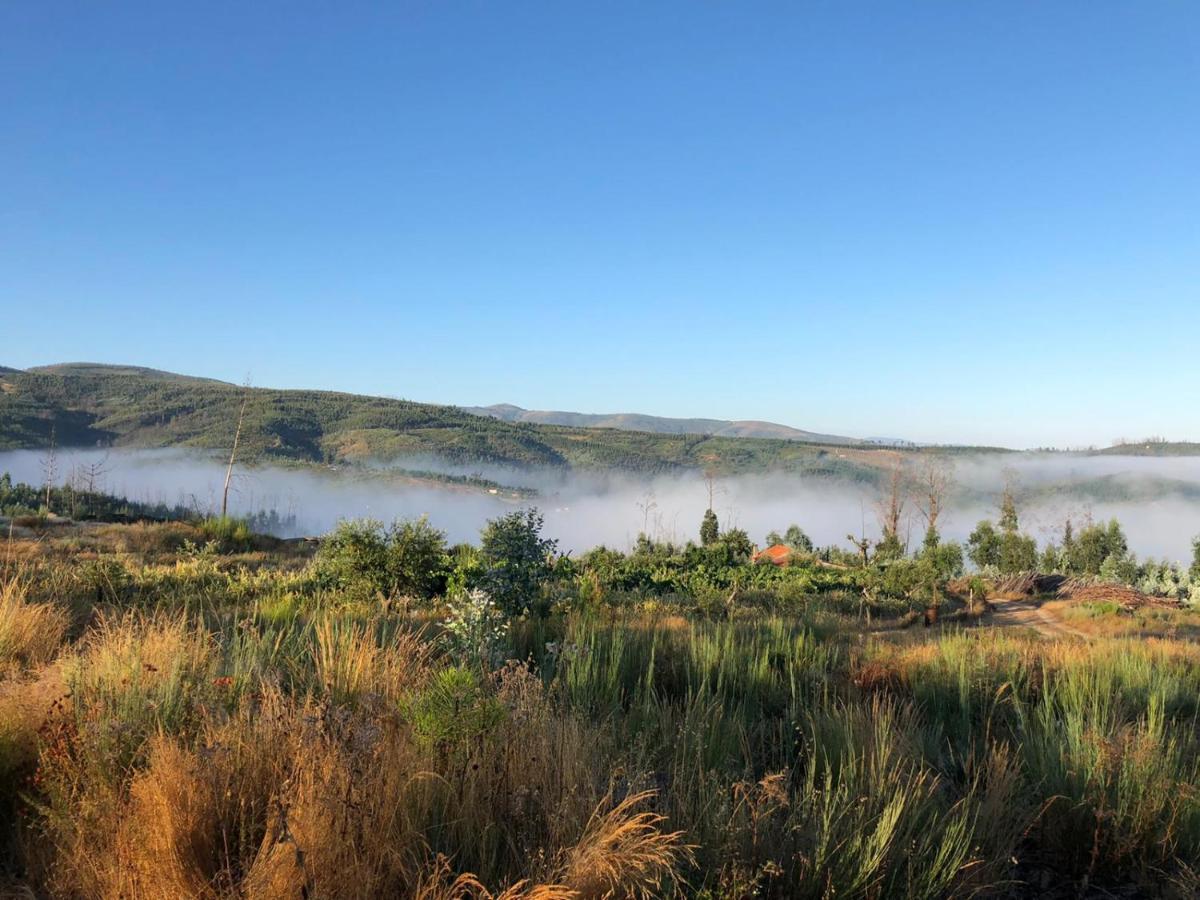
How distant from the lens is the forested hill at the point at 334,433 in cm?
13512

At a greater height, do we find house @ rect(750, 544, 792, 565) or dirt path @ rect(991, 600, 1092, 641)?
dirt path @ rect(991, 600, 1092, 641)

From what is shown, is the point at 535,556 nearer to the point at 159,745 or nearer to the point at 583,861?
the point at 159,745

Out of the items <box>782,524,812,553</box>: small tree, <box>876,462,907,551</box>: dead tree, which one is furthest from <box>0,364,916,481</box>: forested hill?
<box>876,462,907,551</box>: dead tree

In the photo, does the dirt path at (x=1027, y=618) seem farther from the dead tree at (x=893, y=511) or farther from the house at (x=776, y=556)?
the dead tree at (x=893, y=511)

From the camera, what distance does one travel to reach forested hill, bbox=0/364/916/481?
443 feet

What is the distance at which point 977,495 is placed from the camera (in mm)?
161875

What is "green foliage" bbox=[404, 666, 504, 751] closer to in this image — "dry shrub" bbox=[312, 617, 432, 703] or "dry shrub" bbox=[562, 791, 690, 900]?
"dry shrub" bbox=[312, 617, 432, 703]

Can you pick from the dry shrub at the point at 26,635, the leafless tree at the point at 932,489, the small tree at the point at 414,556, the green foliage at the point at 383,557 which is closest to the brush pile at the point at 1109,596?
the leafless tree at the point at 932,489

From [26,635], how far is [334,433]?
6101 inches

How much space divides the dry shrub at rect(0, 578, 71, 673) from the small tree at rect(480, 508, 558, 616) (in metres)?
4.21

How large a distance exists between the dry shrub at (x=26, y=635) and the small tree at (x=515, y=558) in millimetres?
4208

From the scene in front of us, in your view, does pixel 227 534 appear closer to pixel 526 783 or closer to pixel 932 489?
pixel 526 783

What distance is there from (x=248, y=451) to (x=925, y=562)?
12918 centimetres

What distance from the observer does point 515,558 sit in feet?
31.0
